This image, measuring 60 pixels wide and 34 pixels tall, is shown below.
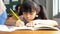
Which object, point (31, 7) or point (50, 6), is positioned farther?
point (50, 6)

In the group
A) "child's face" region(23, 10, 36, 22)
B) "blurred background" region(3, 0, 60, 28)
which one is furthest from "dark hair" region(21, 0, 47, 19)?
"blurred background" region(3, 0, 60, 28)

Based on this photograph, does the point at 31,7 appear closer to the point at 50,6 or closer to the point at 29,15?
the point at 29,15

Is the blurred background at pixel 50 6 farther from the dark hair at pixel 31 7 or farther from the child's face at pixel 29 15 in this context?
the child's face at pixel 29 15

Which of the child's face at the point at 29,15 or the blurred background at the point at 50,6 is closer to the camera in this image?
the child's face at the point at 29,15

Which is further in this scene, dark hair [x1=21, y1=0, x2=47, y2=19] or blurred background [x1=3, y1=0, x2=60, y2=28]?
blurred background [x1=3, y1=0, x2=60, y2=28]

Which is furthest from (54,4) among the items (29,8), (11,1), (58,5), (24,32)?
(24,32)

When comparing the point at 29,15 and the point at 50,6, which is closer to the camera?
the point at 29,15

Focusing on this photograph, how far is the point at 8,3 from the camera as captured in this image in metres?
2.68

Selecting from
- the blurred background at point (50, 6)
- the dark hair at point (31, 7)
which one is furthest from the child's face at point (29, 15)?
the blurred background at point (50, 6)

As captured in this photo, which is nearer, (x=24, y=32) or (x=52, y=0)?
(x=24, y=32)

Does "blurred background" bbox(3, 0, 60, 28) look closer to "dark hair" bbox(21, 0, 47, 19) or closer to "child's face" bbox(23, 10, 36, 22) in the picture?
"dark hair" bbox(21, 0, 47, 19)

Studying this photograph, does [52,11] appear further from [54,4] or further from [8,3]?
[8,3]

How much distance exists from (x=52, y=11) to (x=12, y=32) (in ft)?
6.12

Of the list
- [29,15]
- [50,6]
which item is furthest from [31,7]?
[50,6]
